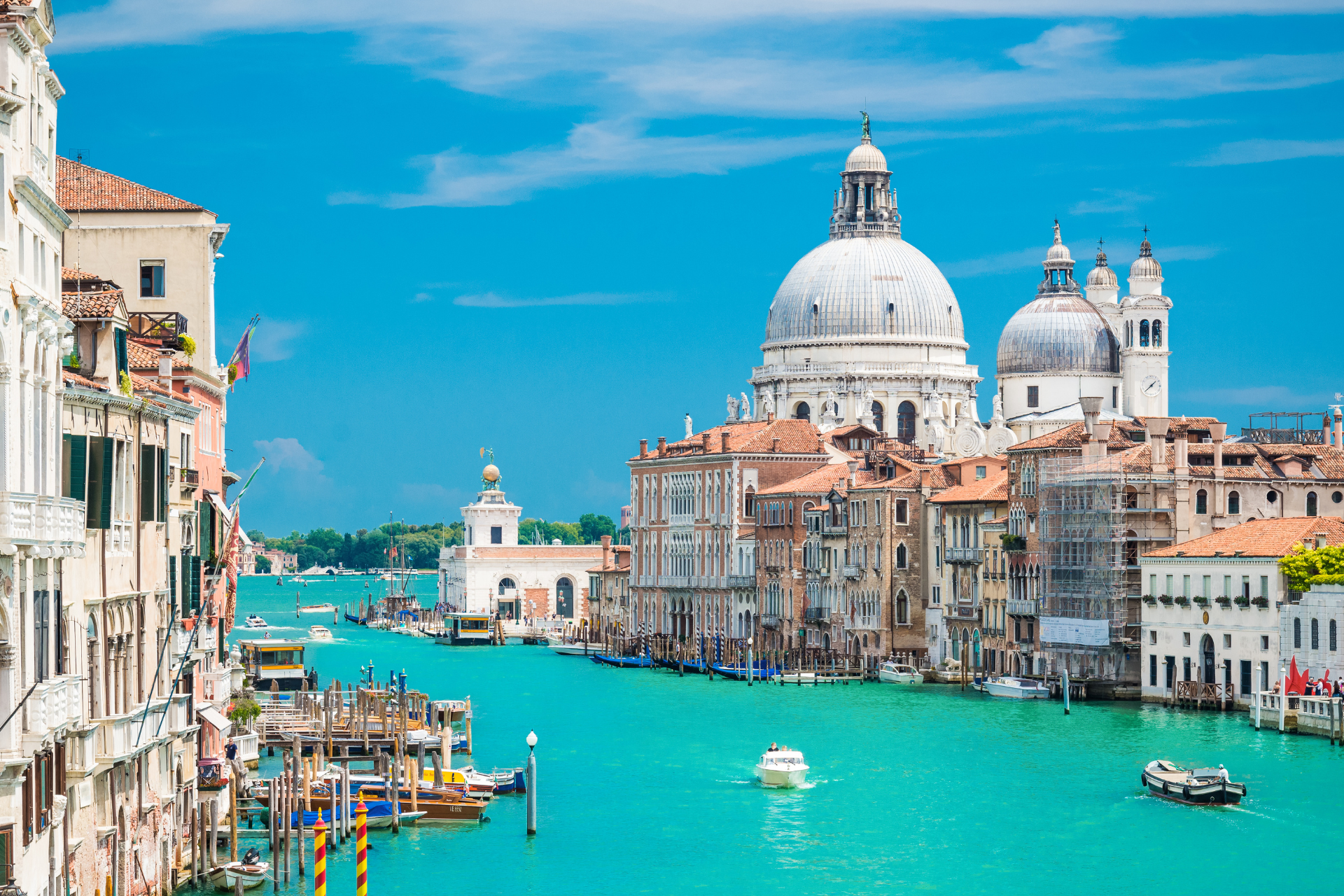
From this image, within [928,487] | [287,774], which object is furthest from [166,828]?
[928,487]

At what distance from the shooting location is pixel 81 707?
62.0ft

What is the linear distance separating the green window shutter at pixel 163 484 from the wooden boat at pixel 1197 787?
18.2 meters

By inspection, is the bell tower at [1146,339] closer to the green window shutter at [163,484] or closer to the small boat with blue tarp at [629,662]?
the small boat with blue tarp at [629,662]

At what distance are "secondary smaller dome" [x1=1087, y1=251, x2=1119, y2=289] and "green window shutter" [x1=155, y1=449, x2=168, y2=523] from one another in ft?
239

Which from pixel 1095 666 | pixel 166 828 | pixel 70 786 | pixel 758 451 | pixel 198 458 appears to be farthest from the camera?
pixel 758 451

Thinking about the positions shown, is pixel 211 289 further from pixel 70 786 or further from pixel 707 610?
pixel 707 610

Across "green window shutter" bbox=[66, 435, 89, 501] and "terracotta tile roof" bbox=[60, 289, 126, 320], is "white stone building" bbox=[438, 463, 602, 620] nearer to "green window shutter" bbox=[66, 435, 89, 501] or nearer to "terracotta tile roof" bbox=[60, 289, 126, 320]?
"terracotta tile roof" bbox=[60, 289, 126, 320]

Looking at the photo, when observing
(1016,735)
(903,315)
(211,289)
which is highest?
(903,315)

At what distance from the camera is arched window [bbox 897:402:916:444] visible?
9469 cm

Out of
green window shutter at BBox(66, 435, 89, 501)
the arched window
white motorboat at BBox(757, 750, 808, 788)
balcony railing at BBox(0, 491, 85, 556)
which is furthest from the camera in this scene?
the arched window

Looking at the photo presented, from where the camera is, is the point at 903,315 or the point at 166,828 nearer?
the point at 166,828

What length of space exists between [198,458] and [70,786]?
9654 mm

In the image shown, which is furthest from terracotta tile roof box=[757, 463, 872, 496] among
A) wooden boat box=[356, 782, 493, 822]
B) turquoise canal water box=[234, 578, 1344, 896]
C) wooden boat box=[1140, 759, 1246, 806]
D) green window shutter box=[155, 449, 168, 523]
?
green window shutter box=[155, 449, 168, 523]

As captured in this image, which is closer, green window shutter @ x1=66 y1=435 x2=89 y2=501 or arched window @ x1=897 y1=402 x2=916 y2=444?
green window shutter @ x1=66 y1=435 x2=89 y2=501
